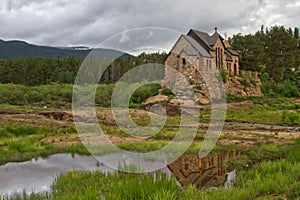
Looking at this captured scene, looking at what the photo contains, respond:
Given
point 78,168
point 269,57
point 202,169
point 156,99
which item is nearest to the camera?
point 78,168

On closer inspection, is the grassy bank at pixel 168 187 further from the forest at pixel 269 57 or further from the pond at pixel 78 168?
the forest at pixel 269 57

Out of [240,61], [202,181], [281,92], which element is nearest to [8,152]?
[202,181]

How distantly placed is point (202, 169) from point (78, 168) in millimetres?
4290

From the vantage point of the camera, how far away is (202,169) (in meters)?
11.8

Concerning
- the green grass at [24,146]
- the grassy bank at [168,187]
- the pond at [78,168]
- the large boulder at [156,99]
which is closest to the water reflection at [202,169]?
the pond at [78,168]

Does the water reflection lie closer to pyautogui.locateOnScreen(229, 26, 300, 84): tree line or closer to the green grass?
the green grass

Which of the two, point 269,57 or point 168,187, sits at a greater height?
point 269,57

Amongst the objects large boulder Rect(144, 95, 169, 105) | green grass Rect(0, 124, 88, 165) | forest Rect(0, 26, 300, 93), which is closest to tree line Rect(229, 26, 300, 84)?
forest Rect(0, 26, 300, 93)

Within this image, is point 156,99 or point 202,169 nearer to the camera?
point 202,169

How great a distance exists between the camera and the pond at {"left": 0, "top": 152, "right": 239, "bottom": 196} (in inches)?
388

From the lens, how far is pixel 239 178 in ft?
31.6

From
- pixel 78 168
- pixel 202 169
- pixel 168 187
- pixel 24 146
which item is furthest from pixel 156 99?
pixel 168 187

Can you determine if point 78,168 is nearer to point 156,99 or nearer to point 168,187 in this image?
point 168,187

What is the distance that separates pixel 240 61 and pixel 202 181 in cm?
4417
